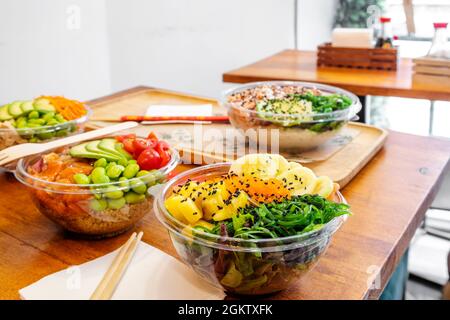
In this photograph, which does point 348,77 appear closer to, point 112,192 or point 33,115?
point 33,115

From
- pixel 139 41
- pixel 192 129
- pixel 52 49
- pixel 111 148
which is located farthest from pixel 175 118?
pixel 139 41

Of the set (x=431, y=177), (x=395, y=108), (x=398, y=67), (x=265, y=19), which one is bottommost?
(x=395, y=108)

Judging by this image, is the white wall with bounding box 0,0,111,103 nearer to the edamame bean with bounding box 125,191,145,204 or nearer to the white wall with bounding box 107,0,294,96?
the white wall with bounding box 107,0,294,96

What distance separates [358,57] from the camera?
8.78 ft

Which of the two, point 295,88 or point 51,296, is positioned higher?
point 295,88

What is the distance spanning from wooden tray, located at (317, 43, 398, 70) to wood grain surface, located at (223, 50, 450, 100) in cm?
4

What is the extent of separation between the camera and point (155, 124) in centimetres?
164

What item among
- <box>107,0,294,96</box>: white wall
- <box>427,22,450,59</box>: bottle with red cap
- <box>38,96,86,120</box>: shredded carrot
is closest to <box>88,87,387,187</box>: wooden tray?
<box>38,96,86,120</box>: shredded carrot

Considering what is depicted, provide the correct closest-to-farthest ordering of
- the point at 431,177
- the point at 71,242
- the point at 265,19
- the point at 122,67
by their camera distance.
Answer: the point at 71,242 → the point at 431,177 → the point at 122,67 → the point at 265,19

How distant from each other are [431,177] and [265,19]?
3.06 meters

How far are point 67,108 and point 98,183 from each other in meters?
0.50

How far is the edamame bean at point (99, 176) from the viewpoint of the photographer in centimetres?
93
